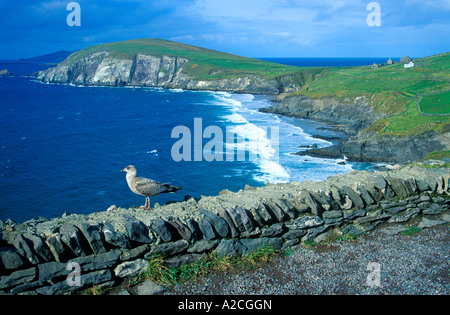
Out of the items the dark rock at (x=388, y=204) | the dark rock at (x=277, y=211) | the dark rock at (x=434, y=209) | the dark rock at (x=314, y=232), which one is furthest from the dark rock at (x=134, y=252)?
the dark rock at (x=434, y=209)

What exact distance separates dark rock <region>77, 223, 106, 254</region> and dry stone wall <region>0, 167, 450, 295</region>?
0.02m

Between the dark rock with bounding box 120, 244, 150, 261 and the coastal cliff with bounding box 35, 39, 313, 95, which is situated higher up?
the coastal cliff with bounding box 35, 39, 313, 95

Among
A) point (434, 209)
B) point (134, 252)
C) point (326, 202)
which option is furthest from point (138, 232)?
point (434, 209)

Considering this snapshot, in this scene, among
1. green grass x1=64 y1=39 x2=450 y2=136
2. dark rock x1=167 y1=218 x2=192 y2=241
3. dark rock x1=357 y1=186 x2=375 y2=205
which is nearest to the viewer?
dark rock x1=167 y1=218 x2=192 y2=241

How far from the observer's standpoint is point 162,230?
8211 mm

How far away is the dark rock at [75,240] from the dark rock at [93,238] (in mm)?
108

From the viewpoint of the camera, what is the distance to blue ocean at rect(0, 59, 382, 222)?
34.1 metres

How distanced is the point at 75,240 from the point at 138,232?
4.57 feet

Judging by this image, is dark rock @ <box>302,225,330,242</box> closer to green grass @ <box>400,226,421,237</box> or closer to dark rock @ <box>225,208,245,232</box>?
dark rock @ <box>225,208,245,232</box>

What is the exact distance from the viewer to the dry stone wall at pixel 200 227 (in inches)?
284

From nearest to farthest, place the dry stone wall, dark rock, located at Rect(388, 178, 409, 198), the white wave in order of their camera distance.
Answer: the dry stone wall
dark rock, located at Rect(388, 178, 409, 198)
the white wave

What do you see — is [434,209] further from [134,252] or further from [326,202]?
[134,252]

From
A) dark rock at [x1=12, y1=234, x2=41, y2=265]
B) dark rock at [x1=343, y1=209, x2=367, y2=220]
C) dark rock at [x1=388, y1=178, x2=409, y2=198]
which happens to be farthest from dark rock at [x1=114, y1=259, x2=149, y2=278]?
dark rock at [x1=388, y1=178, x2=409, y2=198]
